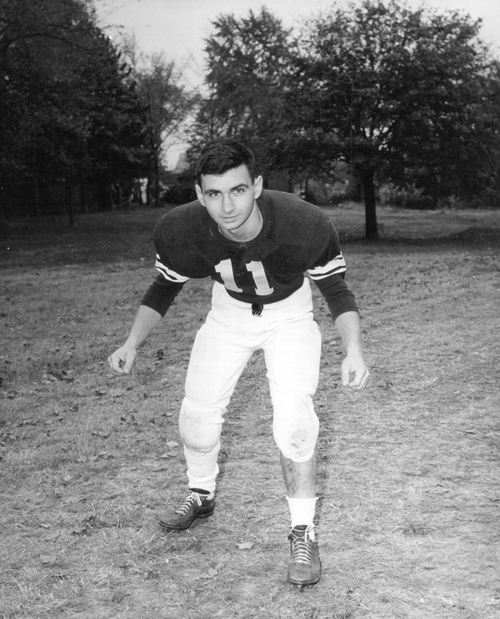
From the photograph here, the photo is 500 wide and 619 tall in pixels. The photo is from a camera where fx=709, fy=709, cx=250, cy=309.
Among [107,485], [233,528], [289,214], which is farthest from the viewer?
[107,485]

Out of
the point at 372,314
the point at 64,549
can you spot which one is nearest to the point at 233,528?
the point at 64,549

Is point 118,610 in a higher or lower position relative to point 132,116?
→ lower

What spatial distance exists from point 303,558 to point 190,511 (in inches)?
36.1

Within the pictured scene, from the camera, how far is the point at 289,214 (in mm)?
3566

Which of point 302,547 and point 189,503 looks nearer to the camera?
point 302,547

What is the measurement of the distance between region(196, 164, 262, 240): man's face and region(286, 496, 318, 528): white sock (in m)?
1.40

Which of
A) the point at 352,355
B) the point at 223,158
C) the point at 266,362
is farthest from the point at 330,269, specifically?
the point at 223,158

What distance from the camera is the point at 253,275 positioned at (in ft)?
11.8

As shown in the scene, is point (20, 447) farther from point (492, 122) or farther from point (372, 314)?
point (492, 122)

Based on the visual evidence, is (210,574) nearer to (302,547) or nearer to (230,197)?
(302,547)

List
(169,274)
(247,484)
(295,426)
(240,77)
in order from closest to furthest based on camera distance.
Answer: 1. (295,426)
2. (169,274)
3. (247,484)
4. (240,77)

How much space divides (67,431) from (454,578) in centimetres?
367

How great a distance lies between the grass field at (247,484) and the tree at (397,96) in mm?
15147

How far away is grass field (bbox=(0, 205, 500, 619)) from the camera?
3.40 m
